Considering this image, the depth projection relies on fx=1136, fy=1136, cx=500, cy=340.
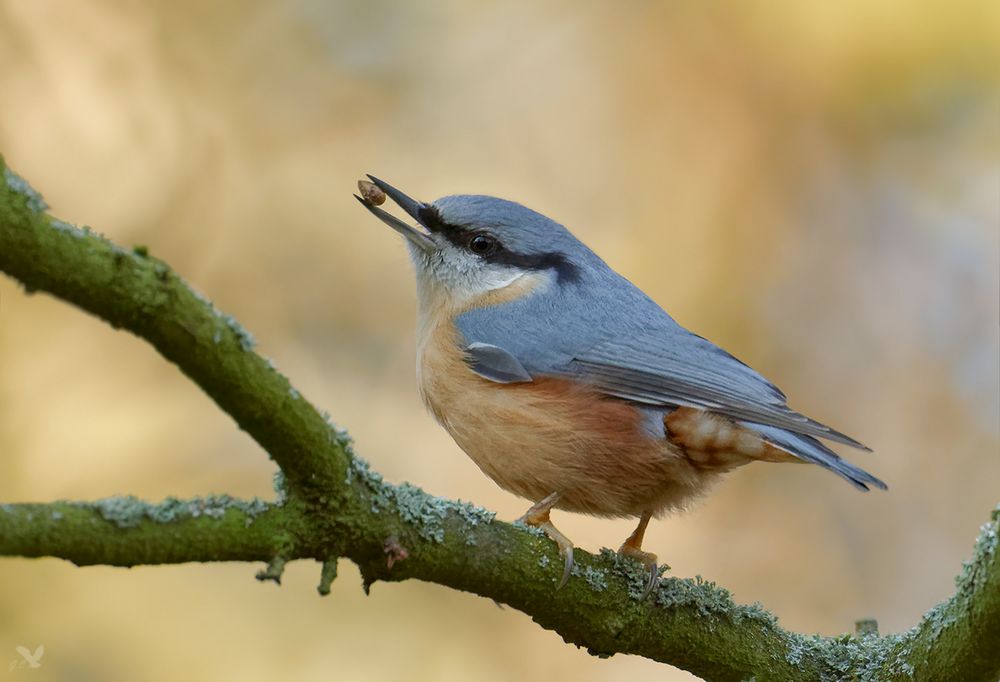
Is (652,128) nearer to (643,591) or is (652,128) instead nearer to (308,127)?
(308,127)

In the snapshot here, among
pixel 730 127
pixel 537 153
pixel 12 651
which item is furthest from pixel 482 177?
pixel 12 651

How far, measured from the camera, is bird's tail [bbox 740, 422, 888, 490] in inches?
118

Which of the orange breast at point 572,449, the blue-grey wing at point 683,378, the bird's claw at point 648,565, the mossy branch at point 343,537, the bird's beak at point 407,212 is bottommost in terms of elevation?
the mossy branch at point 343,537

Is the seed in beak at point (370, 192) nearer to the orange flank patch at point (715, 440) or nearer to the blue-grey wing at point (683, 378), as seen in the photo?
the blue-grey wing at point (683, 378)

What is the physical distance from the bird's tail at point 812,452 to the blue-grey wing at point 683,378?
2 cm

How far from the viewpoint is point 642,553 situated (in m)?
3.40

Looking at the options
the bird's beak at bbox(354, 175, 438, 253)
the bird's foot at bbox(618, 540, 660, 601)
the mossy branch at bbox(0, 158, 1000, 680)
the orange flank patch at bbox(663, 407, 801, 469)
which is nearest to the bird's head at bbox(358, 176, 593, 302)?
the bird's beak at bbox(354, 175, 438, 253)

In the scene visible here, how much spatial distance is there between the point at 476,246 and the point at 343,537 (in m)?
2.00

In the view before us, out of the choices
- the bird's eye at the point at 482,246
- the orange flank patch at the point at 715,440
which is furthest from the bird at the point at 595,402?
the bird's eye at the point at 482,246

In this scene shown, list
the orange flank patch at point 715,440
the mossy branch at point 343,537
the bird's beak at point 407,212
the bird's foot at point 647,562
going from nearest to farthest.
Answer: the mossy branch at point 343,537
the bird's foot at point 647,562
the orange flank patch at point 715,440
the bird's beak at point 407,212

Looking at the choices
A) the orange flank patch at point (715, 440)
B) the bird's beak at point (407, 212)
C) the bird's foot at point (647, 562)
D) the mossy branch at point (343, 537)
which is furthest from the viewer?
the bird's beak at point (407, 212)

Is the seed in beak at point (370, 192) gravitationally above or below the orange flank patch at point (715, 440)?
above

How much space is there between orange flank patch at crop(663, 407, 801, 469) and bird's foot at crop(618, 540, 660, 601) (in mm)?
337

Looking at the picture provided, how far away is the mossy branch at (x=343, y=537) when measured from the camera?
1996 mm
